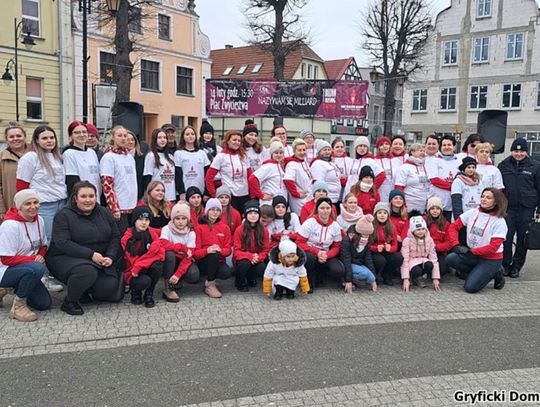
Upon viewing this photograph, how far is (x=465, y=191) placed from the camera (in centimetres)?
711

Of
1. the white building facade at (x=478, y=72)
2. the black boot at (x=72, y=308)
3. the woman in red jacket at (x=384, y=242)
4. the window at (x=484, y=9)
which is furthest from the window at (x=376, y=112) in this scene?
the black boot at (x=72, y=308)

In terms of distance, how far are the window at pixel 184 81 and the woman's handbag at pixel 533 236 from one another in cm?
2846

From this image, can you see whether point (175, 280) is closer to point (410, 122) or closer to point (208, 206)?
point (208, 206)

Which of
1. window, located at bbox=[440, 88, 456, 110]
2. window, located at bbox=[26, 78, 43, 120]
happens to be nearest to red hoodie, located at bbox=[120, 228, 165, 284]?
window, located at bbox=[26, 78, 43, 120]

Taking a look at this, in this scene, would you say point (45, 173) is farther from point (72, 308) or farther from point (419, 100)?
point (419, 100)

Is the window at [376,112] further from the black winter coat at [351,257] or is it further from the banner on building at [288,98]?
the black winter coat at [351,257]

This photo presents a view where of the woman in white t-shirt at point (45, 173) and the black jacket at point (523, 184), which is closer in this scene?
the woman in white t-shirt at point (45, 173)

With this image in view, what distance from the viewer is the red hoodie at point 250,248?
6.20m

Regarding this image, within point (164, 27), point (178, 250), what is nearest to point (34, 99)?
point (164, 27)

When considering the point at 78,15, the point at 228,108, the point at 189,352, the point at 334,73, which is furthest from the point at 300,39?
the point at 334,73

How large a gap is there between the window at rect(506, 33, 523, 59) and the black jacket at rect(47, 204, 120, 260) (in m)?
41.8

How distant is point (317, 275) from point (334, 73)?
51.5 meters

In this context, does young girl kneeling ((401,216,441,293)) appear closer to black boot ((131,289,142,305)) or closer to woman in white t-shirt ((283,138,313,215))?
woman in white t-shirt ((283,138,313,215))

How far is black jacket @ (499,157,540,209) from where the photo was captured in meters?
7.27
